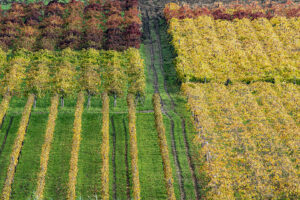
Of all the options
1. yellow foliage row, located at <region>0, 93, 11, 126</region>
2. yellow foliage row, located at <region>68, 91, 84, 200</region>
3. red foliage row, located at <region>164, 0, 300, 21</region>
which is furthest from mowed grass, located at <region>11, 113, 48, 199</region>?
red foliage row, located at <region>164, 0, 300, 21</region>

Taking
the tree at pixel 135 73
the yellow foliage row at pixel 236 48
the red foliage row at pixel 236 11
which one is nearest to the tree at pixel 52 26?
the tree at pixel 135 73

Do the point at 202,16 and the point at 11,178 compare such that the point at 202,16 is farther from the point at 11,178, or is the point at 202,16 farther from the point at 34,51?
the point at 11,178

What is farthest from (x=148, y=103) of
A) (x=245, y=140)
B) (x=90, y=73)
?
(x=245, y=140)

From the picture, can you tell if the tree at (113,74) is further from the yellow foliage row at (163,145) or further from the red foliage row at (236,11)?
the red foliage row at (236,11)

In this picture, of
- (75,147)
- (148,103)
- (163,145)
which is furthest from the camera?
(148,103)

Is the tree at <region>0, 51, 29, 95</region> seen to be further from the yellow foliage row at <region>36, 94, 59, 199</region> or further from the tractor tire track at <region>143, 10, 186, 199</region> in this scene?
the tractor tire track at <region>143, 10, 186, 199</region>

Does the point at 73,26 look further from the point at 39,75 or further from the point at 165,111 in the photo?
the point at 165,111

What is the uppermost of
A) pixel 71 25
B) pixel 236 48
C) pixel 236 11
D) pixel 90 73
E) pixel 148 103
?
pixel 236 11
